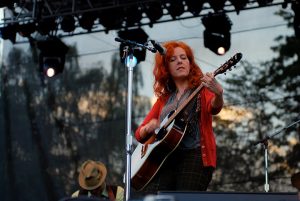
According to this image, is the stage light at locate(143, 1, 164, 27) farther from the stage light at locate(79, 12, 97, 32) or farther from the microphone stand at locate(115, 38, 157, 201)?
the microphone stand at locate(115, 38, 157, 201)

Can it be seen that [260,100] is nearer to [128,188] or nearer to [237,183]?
[237,183]

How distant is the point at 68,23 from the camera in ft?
29.8

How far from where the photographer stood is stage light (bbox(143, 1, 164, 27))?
28.4 feet

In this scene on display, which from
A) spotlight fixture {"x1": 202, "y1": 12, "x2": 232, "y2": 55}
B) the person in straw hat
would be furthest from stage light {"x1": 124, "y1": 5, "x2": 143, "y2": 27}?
the person in straw hat

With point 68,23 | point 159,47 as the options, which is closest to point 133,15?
point 68,23

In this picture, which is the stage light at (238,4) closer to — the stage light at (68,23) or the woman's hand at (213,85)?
the stage light at (68,23)

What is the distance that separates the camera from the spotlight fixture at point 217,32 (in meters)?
8.62

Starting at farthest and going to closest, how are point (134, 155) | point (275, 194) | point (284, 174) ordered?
point (284, 174) < point (134, 155) < point (275, 194)

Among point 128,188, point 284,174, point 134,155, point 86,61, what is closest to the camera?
point 128,188

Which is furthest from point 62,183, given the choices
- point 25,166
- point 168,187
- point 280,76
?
point 168,187

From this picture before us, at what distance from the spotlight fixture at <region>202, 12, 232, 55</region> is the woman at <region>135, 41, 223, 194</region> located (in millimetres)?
4807

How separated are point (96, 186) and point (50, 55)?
362 centimetres

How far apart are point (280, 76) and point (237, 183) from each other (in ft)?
5.69

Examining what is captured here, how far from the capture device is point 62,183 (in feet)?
28.5
